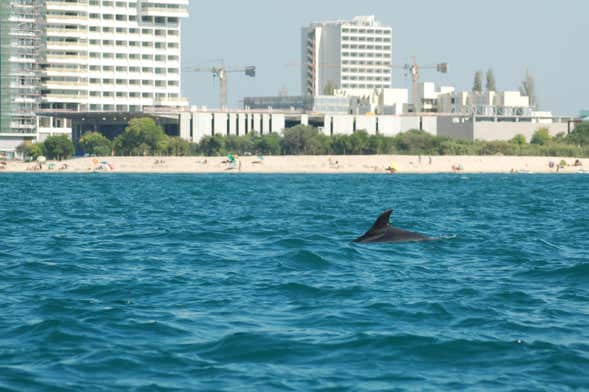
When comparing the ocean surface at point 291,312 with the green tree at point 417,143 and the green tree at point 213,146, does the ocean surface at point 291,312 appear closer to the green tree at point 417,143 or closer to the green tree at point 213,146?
the green tree at point 213,146

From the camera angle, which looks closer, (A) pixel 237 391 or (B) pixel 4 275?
(A) pixel 237 391

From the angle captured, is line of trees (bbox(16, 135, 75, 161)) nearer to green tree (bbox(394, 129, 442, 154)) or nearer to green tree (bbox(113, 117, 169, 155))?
green tree (bbox(113, 117, 169, 155))

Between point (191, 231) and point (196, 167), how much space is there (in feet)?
439

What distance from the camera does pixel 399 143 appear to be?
195 meters

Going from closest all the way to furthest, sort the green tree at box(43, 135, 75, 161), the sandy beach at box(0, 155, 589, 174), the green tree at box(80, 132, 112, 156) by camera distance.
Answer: the sandy beach at box(0, 155, 589, 174), the green tree at box(80, 132, 112, 156), the green tree at box(43, 135, 75, 161)

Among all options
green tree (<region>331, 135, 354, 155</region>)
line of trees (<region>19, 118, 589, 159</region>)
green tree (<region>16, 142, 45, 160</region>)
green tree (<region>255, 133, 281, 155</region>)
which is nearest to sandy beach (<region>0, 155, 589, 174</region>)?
green tree (<region>331, 135, 354, 155</region>)

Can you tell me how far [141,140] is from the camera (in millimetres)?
186375

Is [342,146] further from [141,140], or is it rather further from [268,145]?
[141,140]

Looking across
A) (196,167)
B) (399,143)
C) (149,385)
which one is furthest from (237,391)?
(399,143)

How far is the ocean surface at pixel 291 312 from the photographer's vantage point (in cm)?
1603

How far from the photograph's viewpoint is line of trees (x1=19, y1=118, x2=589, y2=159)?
187 metres

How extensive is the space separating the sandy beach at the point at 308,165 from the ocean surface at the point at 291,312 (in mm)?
132705

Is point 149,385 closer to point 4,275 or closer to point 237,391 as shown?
point 237,391

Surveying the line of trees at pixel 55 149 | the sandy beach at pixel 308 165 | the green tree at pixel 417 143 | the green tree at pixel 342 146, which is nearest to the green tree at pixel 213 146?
the sandy beach at pixel 308 165
